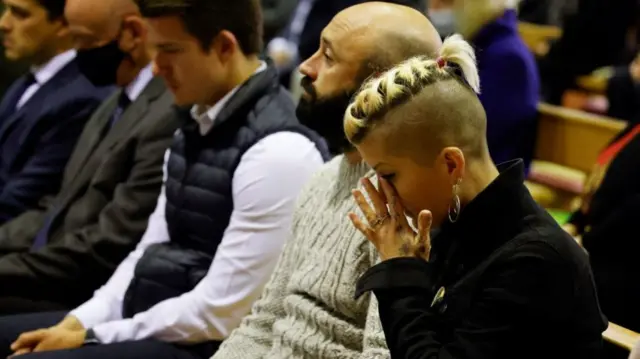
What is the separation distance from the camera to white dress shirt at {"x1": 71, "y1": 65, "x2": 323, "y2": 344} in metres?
2.20

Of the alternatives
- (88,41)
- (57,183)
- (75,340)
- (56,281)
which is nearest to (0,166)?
(57,183)

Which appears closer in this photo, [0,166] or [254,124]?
[254,124]

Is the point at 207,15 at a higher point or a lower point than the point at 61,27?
higher

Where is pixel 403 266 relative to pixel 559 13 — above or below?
above

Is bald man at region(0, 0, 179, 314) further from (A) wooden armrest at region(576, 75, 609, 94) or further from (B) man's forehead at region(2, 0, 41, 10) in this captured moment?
(A) wooden armrest at region(576, 75, 609, 94)

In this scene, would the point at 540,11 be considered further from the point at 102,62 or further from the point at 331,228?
the point at 331,228

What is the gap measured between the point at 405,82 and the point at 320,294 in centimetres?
50

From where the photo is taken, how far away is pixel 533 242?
149 cm

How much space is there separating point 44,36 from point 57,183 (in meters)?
0.57

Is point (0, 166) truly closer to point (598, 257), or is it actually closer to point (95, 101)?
point (95, 101)

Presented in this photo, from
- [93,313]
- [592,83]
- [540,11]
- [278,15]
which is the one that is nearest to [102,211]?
[93,313]

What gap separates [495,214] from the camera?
1534mm

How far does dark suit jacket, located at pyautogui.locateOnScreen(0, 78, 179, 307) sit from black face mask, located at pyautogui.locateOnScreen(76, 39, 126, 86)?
19 centimetres

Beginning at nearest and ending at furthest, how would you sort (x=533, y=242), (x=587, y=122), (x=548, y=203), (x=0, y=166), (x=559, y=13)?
1. (x=533, y=242)
2. (x=0, y=166)
3. (x=587, y=122)
4. (x=548, y=203)
5. (x=559, y=13)
